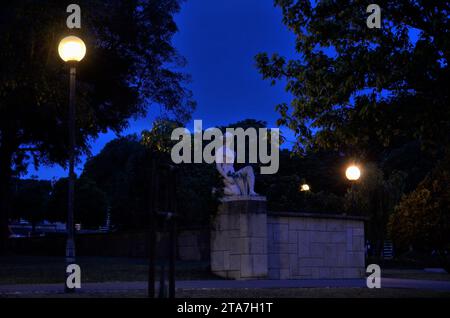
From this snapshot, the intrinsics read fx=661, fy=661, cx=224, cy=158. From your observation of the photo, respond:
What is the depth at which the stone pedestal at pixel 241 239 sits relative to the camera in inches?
690

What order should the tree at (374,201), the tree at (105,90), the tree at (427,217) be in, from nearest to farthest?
the tree at (427,217)
the tree at (105,90)
the tree at (374,201)

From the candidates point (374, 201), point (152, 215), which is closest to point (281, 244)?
point (152, 215)

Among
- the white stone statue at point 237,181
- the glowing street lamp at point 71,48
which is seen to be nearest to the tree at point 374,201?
the white stone statue at point 237,181

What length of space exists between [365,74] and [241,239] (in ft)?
20.7

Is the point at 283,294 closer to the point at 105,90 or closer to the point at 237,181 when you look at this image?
the point at 237,181

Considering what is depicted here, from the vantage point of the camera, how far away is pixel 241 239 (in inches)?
694

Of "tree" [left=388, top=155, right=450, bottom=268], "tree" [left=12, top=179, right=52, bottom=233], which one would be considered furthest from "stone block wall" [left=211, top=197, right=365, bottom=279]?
"tree" [left=12, top=179, right=52, bottom=233]

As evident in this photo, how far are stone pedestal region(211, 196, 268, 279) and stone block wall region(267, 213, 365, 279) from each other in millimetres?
723

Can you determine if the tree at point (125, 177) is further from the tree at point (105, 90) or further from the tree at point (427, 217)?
the tree at point (427, 217)

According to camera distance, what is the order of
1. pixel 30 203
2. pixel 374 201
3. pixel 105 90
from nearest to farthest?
1. pixel 105 90
2. pixel 374 201
3. pixel 30 203

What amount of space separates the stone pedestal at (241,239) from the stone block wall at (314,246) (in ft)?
2.37
